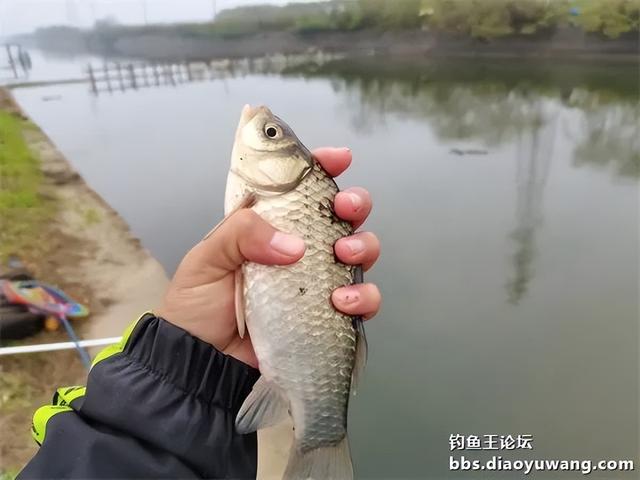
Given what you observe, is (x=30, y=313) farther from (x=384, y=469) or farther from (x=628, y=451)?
(x=628, y=451)

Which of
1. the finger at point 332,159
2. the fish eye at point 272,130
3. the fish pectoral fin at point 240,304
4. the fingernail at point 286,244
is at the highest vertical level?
the fish eye at point 272,130

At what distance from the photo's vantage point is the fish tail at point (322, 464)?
3.51 ft

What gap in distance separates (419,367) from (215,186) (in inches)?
173

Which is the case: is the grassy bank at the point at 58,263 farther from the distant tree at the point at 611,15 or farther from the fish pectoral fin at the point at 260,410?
the distant tree at the point at 611,15

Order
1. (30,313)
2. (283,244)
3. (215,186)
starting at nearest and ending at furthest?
(283,244), (30,313), (215,186)

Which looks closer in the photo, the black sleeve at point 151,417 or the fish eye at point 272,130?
the black sleeve at point 151,417

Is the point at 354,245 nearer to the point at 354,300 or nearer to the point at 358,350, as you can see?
the point at 354,300

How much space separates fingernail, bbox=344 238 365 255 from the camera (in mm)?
1064

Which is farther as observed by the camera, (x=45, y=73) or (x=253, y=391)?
(x=45, y=73)

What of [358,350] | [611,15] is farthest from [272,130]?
[611,15]

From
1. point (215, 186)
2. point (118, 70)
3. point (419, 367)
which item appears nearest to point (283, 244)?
point (419, 367)

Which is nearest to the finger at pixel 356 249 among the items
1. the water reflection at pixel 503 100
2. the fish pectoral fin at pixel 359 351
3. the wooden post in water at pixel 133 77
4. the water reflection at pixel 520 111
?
the fish pectoral fin at pixel 359 351

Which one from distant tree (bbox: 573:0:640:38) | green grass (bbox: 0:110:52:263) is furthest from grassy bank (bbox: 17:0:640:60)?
green grass (bbox: 0:110:52:263)

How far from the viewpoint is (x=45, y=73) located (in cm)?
2238
